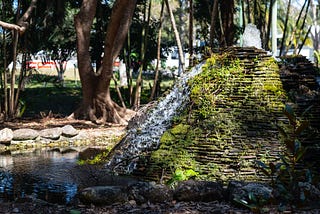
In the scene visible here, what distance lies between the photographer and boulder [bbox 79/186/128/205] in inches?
181

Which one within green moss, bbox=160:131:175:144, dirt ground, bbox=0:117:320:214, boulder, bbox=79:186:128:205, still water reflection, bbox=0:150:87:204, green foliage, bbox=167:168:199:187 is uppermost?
green moss, bbox=160:131:175:144

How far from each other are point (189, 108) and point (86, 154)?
124 inches

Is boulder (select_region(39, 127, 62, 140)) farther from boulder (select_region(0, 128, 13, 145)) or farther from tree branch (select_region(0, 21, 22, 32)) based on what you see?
tree branch (select_region(0, 21, 22, 32))

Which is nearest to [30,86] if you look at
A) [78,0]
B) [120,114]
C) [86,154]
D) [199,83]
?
[78,0]

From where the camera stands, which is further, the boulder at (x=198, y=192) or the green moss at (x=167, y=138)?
the green moss at (x=167, y=138)

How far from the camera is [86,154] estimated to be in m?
8.69

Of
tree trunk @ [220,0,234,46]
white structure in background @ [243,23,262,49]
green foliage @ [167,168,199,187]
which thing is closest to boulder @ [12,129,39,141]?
white structure in background @ [243,23,262,49]

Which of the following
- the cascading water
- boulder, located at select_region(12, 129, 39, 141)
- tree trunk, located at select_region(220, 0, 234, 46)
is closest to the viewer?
the cascading water

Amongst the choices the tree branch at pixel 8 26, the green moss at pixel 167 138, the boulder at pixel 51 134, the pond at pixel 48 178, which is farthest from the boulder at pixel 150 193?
the boulder at pixel 51 134

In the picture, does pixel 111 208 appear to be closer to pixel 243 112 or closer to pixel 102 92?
pixel 243 112

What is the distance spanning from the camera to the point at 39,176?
640 centimetres

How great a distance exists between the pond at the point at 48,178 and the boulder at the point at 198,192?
3.51ft

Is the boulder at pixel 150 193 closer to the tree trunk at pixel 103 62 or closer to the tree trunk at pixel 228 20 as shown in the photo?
the tree trunk at pixel 103 62

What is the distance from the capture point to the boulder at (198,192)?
4691 mm
